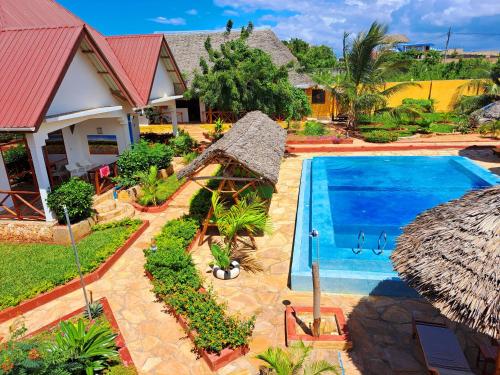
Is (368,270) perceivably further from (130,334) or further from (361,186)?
(361,186)

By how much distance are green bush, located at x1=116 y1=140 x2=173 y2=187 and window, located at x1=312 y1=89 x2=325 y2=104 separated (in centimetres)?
1979

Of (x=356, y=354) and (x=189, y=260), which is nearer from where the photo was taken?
(x=356, y=354)

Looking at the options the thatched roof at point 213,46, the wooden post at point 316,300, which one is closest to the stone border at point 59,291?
the wooden post at point 316,300

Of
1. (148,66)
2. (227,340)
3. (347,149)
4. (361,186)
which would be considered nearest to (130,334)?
(227,340)

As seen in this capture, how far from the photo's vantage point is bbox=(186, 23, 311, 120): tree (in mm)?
17984

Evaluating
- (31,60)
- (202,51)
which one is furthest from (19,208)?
(202,51)

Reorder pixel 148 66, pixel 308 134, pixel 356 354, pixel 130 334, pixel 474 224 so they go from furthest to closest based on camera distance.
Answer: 1. pixel 308 134
2. pixel 148 66
3. pixel 130 334
4. pixel 356 354
5. pixel 474 224

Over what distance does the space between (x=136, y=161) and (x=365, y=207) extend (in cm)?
962

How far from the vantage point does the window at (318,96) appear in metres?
31.9

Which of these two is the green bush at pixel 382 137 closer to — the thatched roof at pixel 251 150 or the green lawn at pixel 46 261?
the thatched roof at pixel 251 150

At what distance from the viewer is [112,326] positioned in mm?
7254

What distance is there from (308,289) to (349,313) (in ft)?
3.86

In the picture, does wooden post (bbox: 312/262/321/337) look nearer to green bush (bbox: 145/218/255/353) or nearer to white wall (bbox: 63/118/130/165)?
green bush (bbox: 145/218/255/353)

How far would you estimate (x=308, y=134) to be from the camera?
24.1 meters
